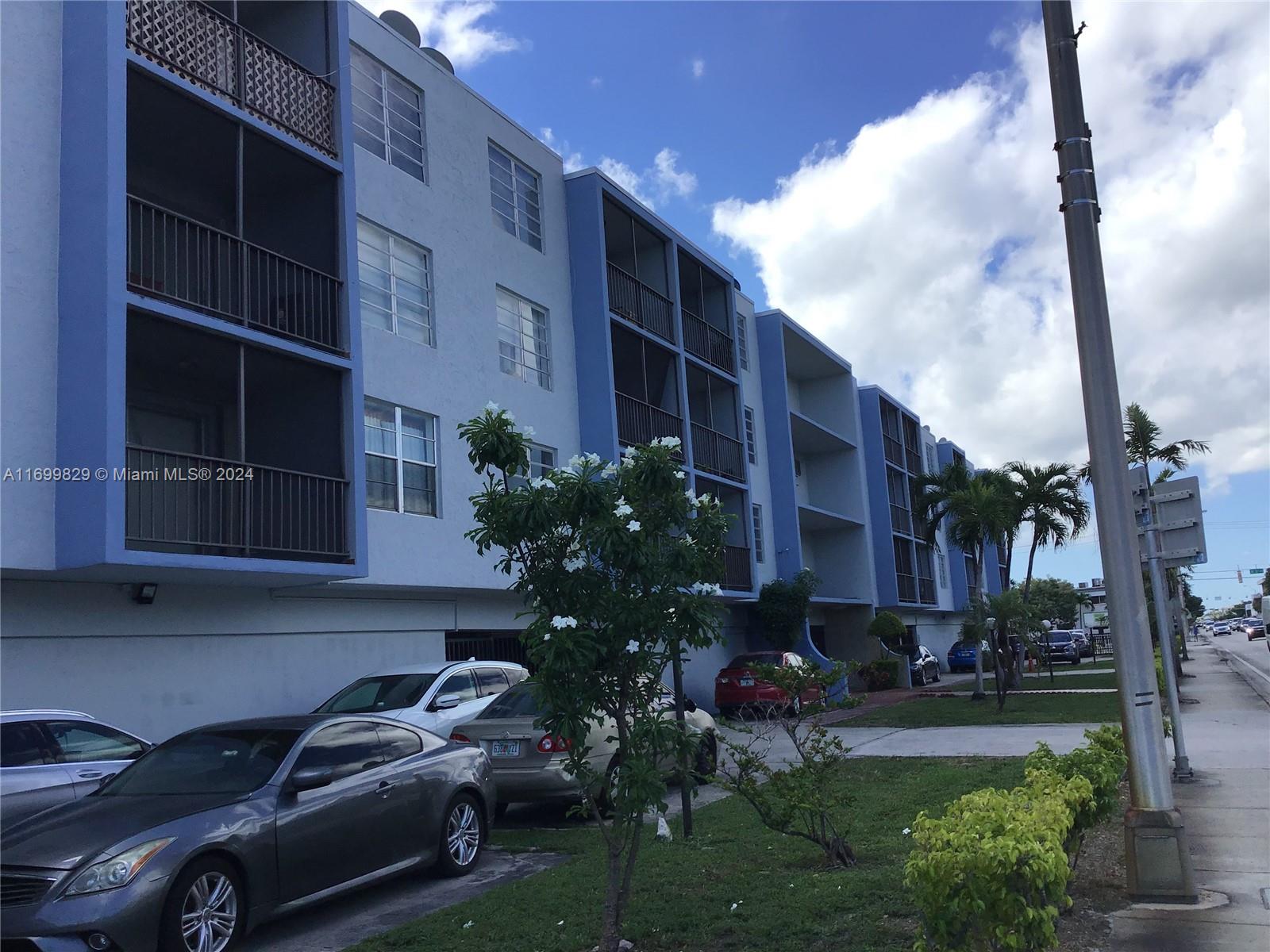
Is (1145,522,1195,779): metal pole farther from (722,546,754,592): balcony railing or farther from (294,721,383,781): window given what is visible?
(722,546,754,592): balcony railing

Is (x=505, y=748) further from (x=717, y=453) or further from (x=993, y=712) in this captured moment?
(x=717, y=453)

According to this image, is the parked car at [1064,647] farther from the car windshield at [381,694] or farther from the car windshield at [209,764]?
the car windshield at [209,764]

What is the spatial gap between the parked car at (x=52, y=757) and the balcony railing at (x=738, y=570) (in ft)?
54.8

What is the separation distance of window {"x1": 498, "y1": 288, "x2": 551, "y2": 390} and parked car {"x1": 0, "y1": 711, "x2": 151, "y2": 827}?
33.9 feet

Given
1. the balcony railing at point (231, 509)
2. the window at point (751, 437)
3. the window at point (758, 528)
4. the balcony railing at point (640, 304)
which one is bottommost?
the balcony railing at point (231, 509)

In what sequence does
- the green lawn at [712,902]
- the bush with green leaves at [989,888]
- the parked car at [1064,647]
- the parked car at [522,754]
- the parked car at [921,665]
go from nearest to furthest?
the bush with green leaves at [989,888], the green lawn at [712,902], the parked car at [522,754], the parked car at [921,665], the parked car at [1064,647]

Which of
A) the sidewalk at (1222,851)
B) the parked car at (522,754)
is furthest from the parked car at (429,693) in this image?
the sidewalk at (1222,851)

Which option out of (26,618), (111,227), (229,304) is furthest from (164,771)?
(229,304)

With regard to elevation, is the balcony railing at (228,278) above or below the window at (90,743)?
above

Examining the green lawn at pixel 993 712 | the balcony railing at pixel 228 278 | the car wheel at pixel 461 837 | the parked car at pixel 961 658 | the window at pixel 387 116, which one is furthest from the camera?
the parked car at pixel 961 658

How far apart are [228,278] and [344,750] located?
7.32 m

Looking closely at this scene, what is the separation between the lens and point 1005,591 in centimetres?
2600

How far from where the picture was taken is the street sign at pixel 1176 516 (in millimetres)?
11734

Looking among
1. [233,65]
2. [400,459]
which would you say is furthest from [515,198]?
[233,65]
